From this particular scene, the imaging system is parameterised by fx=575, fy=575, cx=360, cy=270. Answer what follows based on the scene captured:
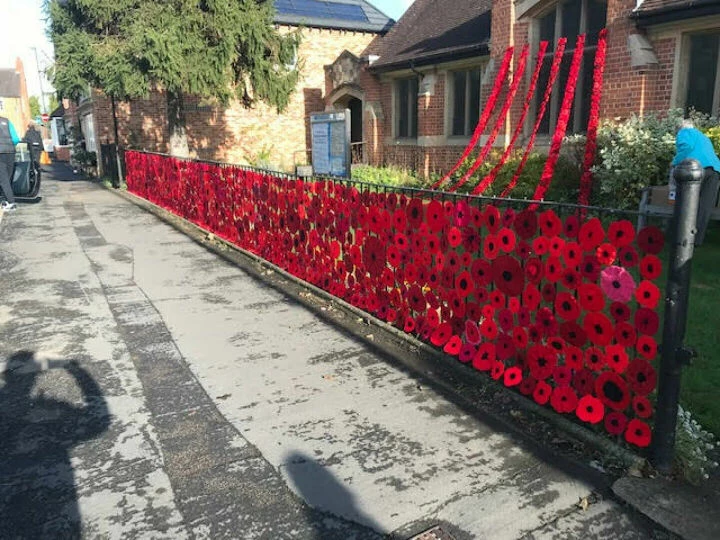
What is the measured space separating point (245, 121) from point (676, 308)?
21.5 meters

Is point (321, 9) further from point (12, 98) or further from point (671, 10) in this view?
point (12, 98)

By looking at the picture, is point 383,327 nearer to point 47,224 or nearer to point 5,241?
point 5,241

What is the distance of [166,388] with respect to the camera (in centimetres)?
416

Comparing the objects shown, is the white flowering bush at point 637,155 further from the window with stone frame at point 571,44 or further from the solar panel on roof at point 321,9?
the solar panel on roof at point 321,9

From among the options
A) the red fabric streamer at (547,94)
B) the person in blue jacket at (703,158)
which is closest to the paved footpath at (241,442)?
the person in blue jacket at (703,158)

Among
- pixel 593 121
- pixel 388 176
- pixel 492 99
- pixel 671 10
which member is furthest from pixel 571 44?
pixel 388 176

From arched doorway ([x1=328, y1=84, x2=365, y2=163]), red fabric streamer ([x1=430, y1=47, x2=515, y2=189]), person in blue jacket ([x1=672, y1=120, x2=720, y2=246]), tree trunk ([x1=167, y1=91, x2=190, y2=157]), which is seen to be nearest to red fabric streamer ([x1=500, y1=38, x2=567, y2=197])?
red fabric streamer ([x1=430, y1=47, x2=515, y2=189])

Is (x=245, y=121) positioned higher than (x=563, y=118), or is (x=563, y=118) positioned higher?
(x=245, y=121)

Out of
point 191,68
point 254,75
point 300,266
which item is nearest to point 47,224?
point 191,68

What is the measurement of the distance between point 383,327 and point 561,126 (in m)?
7.93

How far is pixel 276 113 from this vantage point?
21.8m

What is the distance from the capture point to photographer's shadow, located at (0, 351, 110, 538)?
270cm

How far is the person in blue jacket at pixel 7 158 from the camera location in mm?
11992

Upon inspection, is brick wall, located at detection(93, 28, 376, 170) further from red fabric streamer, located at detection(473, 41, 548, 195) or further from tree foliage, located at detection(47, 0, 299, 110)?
red fabric streamer, located at detection(473, 41, 548, 195)
